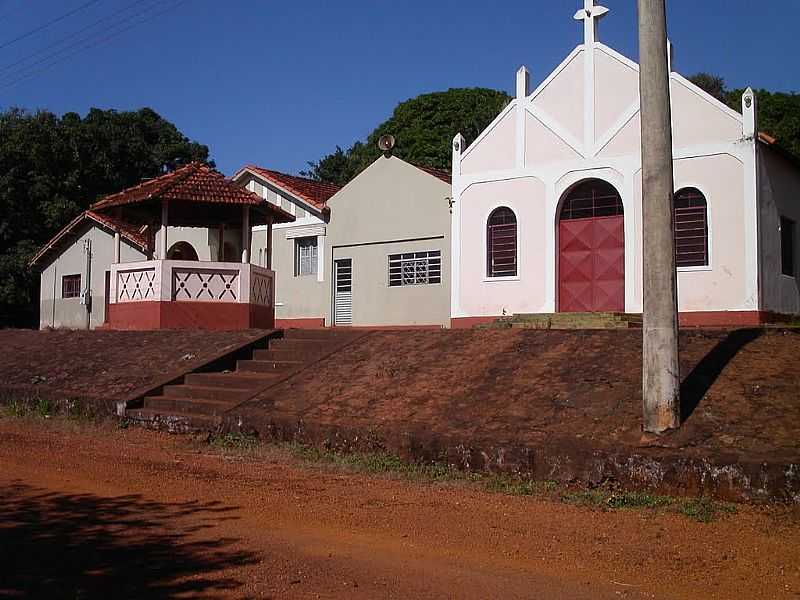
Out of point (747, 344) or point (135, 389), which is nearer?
point (747, 344)

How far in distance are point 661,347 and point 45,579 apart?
5261 mm

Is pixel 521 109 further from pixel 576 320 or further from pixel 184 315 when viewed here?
pixel 184 315

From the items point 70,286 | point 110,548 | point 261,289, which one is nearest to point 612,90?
point 261,289

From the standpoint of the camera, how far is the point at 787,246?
1645 centimetres

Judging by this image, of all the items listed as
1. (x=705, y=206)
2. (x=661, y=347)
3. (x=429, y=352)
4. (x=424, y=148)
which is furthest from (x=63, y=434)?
(x=424, y=148)

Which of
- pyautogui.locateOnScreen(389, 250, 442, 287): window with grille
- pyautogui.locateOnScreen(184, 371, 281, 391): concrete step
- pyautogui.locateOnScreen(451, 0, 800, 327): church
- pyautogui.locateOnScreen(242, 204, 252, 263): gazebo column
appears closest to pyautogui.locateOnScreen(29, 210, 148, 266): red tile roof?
pyautogui.locateOnScreen(389, 250, 442, 287): window with grille

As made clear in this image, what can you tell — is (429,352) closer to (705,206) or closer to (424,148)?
(705,206)

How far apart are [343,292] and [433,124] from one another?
1701 cm

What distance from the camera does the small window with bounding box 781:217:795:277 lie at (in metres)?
16.2

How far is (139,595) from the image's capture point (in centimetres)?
436

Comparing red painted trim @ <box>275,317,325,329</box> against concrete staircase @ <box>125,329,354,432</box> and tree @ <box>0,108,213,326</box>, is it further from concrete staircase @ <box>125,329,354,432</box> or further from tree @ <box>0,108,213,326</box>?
tree @ <box>0,108,213,326</box>

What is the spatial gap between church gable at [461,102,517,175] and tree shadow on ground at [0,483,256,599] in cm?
1203

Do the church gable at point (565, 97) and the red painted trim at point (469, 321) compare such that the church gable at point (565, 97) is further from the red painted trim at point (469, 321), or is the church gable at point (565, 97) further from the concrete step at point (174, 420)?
the concrete step at point (174, 420)

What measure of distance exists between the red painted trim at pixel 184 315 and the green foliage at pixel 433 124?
19.5m
